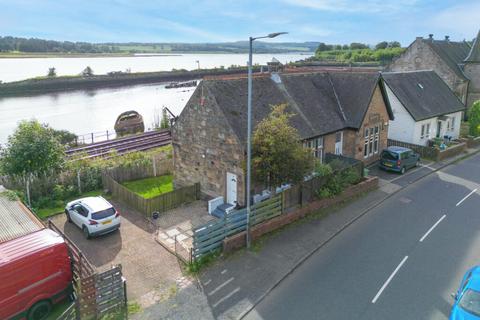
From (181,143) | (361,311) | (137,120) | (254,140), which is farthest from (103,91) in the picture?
(361,311)

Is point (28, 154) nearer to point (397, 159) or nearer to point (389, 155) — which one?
point (389, 155)

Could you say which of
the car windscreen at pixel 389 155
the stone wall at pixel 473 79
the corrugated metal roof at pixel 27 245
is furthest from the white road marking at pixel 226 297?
the stone wall at pixel 473 79

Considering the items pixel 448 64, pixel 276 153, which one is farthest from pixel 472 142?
pixel 276 153

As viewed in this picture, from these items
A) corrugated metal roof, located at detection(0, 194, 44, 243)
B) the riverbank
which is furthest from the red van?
the riverbank

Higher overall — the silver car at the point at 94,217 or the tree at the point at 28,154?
the tree at the point at 28,154

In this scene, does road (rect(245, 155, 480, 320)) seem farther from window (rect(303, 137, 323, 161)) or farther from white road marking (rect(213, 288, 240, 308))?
window (rect(303, 137, 323, 161))

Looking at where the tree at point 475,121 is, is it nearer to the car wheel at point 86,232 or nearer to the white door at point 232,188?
the white door at point 232,188
